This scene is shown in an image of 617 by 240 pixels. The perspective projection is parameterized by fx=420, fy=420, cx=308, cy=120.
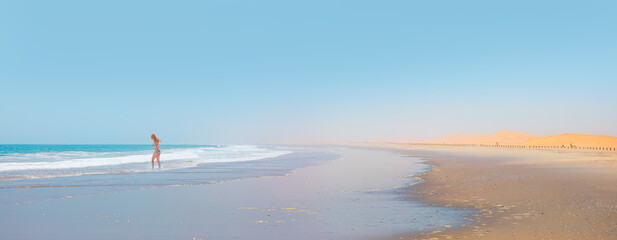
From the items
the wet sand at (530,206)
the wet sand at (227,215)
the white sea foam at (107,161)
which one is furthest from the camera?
the white sea foam at (107,161)

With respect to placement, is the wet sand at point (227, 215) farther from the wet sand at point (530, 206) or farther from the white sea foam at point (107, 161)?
the white sea foam at point (107, 161)

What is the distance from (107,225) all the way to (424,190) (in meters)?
9.51

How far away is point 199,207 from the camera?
10.2m

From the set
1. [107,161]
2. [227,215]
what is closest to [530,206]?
[227,215]

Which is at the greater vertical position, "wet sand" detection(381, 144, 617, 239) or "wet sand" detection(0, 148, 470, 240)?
"wet sand" detection(381, 144, 617, 239)

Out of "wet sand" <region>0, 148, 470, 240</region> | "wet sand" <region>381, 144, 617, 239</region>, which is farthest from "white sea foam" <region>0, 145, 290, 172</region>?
"wet sand" <region>381, 144, 617, 239</region>

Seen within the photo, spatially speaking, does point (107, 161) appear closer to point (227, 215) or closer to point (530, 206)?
point (227, 215)

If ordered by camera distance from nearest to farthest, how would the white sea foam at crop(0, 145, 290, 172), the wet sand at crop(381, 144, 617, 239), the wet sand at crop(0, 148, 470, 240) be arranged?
the wet sand at crop(381, 144, 617, 239) < the wet sand at crop(0, 148, 470, 240) < the white sea foam at crop(0, 145, 290, 172)

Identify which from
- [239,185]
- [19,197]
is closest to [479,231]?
[239,185]

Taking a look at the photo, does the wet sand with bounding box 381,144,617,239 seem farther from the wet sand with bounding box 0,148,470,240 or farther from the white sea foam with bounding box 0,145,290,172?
the white sea foam with bounding box 0,145,290,172

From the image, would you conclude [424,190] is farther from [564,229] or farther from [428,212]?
[564,229]

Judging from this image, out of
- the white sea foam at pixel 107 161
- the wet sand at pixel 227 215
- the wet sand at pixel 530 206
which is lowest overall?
the white sea foam at pixel 107 161

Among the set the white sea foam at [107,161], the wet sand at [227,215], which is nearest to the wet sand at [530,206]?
the wet sand at [227,215]

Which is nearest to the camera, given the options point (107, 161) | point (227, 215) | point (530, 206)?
point (227, 215)
